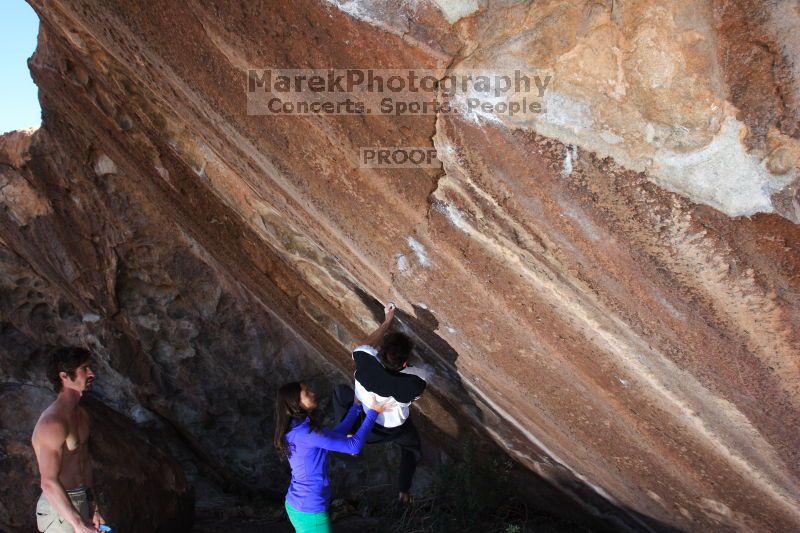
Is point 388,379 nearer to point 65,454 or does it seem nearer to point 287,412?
point 287,412

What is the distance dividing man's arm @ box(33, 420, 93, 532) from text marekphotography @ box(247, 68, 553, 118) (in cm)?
147

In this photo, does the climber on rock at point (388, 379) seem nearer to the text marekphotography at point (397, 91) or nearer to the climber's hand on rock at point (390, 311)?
the climber's hand on rock at point (390, 311)

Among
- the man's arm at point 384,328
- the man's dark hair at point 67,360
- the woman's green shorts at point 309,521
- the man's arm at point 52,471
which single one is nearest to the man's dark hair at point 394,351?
the man's arm at point 384,328

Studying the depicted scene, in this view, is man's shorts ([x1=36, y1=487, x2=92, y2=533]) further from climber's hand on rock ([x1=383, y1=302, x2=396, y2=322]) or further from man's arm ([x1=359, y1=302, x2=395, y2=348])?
climber's hand on rock ([x1=383, y1=302, x2=396, y2=322])

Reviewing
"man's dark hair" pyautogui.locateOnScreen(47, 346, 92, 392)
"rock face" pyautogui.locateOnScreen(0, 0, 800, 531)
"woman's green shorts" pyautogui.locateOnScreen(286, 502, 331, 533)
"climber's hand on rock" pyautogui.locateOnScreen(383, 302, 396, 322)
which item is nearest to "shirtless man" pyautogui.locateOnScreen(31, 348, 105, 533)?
"man's dark hair" pyautogui.locateOnScreen(47, 346, 92, 392)

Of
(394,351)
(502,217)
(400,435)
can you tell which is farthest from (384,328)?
(502,217)

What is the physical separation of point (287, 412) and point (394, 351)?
0.51 m

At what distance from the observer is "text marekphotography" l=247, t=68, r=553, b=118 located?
1.76 meters

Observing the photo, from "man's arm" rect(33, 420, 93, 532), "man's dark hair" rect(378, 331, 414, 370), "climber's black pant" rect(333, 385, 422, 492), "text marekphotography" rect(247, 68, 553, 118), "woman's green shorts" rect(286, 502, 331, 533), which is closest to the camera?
"text marekphotography" rect(247, 68, 553, 118)

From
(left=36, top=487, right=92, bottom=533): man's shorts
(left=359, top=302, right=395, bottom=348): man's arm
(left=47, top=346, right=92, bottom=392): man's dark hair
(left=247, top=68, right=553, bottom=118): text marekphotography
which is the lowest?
(left=36, top=487, right=92, bottom=533): man's shorts

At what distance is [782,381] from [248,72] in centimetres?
194

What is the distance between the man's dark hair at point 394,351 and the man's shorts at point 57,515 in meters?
1.31

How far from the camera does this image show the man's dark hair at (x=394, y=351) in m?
2.68

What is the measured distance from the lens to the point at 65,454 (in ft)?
8.37
